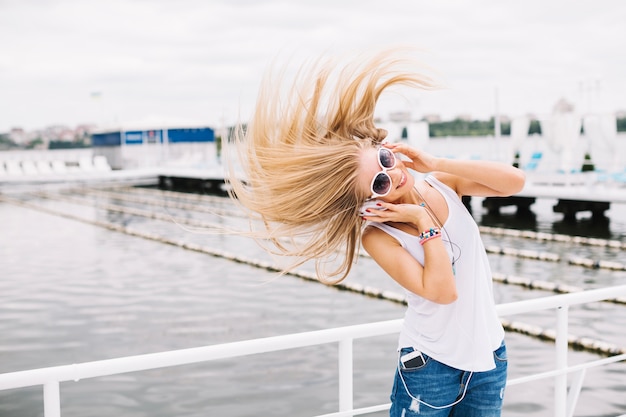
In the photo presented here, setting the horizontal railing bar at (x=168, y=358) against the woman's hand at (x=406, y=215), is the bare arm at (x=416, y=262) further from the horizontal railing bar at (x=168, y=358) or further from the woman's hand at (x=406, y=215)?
the horizontal railing bar at (x=168, y=358)

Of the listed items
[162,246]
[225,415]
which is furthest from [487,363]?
[162,246]

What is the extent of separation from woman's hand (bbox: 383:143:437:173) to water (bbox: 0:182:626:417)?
0.72 meters

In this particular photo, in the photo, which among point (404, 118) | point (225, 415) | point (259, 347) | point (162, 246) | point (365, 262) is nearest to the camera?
point (259, 347)

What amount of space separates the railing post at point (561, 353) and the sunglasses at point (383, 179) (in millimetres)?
1277

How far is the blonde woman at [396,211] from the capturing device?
1.84 m

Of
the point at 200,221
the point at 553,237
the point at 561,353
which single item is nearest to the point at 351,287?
the point at 553,237

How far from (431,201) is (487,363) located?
1.54 feet

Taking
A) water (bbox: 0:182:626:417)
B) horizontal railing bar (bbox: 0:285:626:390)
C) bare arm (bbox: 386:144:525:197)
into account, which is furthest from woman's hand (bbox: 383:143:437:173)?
water (bbox: 0:182:626:417)

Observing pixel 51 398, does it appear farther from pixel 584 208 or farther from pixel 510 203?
pixel 510 203

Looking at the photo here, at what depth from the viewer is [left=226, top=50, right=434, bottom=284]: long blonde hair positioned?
1.88 metres

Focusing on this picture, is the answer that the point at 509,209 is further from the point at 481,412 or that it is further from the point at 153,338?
the point at 481,412

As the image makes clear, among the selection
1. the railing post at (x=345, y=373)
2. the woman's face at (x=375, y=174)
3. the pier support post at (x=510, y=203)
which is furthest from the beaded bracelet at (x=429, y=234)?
the pier support post at (x=510, y=203)

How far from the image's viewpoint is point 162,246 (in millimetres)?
14477

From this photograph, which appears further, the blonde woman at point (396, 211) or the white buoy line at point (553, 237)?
the white buoy line at point (553, 237)
